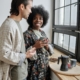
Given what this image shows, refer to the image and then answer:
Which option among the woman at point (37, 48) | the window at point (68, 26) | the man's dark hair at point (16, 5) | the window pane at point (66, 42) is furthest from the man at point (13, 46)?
the window pane at point (66, 42)

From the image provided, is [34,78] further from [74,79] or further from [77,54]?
[77,54]

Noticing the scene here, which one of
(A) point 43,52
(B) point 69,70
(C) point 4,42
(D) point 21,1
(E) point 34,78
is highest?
(D) point 21,1

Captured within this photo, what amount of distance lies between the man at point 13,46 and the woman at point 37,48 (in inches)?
9.1

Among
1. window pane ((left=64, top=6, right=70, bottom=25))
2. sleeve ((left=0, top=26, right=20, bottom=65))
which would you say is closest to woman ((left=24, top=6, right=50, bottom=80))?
sleeve ((left=0, top=26, right=20, bottom=65))

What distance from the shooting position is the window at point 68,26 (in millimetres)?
1571

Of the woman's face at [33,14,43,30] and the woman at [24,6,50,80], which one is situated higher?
the woman's face at [33,14,43,30]

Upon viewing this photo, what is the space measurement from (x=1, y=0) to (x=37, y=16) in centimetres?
109

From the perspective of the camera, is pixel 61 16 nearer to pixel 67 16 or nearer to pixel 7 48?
pixel 67 16

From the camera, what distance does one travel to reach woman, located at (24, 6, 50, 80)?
1.31m

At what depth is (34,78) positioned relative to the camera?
133 cm

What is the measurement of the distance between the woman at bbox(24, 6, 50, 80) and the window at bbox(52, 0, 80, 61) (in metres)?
0.43

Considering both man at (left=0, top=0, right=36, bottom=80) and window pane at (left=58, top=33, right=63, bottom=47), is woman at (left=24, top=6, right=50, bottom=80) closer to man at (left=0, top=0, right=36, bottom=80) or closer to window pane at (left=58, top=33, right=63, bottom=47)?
man at (left=0, top=0, right=36, bottom=80)

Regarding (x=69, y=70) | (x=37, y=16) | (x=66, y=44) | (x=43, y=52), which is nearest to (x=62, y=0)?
(x=66, y=44)

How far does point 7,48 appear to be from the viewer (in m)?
0.92
